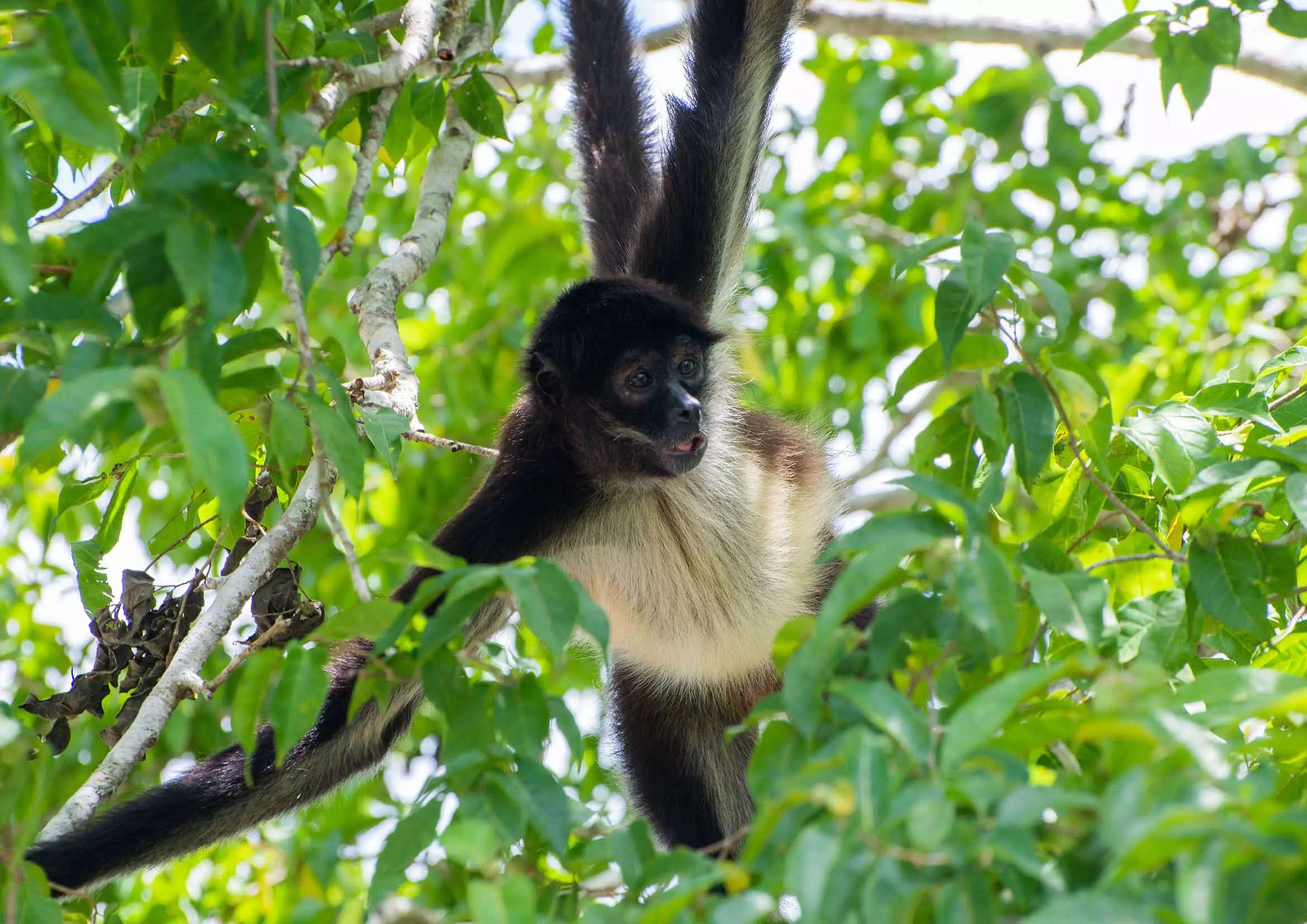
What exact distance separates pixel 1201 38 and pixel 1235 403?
3.27 feet

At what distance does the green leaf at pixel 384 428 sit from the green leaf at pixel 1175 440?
151cm

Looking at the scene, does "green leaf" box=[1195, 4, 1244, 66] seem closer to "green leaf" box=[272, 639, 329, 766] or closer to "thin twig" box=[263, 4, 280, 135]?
"thin twig" box=[263, 4, 280, 135]

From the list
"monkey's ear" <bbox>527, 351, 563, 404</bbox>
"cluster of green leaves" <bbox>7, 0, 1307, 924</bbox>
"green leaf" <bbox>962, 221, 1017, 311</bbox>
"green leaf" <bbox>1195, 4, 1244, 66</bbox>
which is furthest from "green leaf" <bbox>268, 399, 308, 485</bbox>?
"green leaf" <bbox>1195, 4, 1244, 66</bbox>

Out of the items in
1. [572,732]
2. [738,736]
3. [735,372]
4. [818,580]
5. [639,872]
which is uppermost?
[735,372]

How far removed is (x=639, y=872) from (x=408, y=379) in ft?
6.50

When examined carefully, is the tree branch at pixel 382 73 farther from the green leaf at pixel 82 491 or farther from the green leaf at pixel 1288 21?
the green leaf at pixel 1288 21

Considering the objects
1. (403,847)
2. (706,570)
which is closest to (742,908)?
(403,847)

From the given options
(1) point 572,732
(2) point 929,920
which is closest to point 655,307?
(1) point 572,732

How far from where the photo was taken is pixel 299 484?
10.1ft

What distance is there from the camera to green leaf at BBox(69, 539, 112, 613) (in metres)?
2.95

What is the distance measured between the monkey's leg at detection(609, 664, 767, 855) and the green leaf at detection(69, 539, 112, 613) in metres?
1.88

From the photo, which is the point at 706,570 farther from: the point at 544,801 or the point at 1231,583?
the point at 544,801

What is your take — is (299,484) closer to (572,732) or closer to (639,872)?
(572,732)

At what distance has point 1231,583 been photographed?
2.03 m
